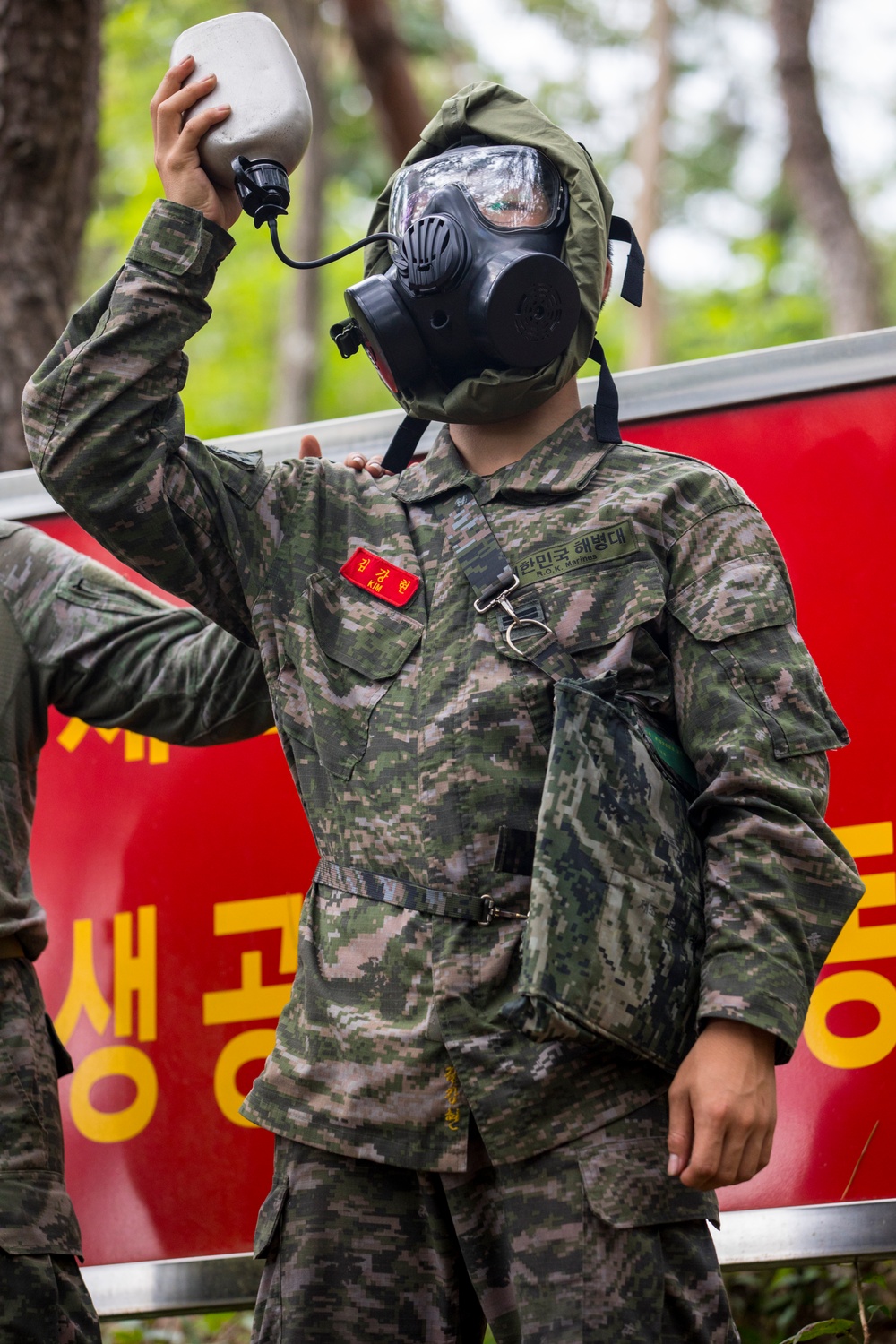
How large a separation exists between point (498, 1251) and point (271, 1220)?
31 cm

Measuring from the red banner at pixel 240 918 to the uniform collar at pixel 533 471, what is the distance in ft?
3.17

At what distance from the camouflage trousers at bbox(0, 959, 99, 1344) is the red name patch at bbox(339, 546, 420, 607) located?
0.94 metres

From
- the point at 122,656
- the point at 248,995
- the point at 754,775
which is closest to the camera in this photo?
the point at 754,775

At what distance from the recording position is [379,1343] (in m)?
1.90

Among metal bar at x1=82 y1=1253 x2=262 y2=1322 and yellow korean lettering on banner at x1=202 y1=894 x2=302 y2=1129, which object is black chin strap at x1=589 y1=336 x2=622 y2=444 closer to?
yellow korean lettering on banner at x1=202 y1=894 x2=302 y2=1129

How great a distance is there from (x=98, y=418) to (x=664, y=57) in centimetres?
1458

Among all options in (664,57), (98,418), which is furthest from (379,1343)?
(664,57)

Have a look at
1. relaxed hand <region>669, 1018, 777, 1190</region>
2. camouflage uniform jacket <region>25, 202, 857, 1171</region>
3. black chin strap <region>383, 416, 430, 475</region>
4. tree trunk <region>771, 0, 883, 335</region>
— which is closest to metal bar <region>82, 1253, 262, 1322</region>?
camouflage uniform jacket <region>25, 202, 857, 1171</region>

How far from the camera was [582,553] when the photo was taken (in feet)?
6.77

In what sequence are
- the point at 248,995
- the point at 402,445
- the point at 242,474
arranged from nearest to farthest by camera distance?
the point at 242,474
the point at 402,445
the point at 248,995

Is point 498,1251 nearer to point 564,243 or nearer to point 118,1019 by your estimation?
point 564,243

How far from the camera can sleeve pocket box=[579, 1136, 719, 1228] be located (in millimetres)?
1801

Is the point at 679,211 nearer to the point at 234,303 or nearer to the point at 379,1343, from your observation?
the point at 234,303

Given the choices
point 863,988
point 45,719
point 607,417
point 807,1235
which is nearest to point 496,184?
point 607,417
